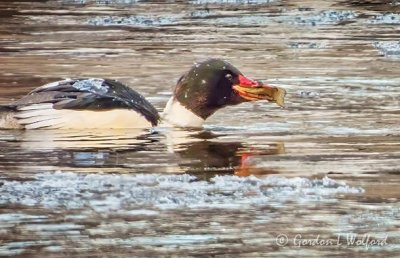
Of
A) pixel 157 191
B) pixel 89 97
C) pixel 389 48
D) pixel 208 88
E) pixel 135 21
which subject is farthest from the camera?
pixel 135 21

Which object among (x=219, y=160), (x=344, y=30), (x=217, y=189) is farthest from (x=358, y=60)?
(x=217, y=189)

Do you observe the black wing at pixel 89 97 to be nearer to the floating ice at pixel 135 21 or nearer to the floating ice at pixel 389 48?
the floating ice at pixel 389 48

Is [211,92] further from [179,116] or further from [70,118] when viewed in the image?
[70,118]

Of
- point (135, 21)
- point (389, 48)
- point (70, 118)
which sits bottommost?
point (135, 21)

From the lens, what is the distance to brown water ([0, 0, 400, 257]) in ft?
25.7

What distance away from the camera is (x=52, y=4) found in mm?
24062

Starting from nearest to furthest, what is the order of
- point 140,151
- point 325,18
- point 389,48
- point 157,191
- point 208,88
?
point 157,191, point 140,151, point 208,88, point 389,48, point 325,18

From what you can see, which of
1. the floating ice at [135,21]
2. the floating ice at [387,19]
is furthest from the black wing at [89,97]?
the floating ice at [387,19]

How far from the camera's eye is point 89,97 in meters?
11.4

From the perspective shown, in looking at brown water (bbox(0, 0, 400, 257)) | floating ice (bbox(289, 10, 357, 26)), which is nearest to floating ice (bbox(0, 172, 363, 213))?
brown water (bbox(0, 0, 400, 257))

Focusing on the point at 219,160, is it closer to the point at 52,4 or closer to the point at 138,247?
the point at 138,247

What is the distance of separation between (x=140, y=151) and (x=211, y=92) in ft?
4.67

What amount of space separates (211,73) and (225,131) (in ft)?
1.66

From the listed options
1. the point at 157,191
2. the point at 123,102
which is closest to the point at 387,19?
the point at 123,102
